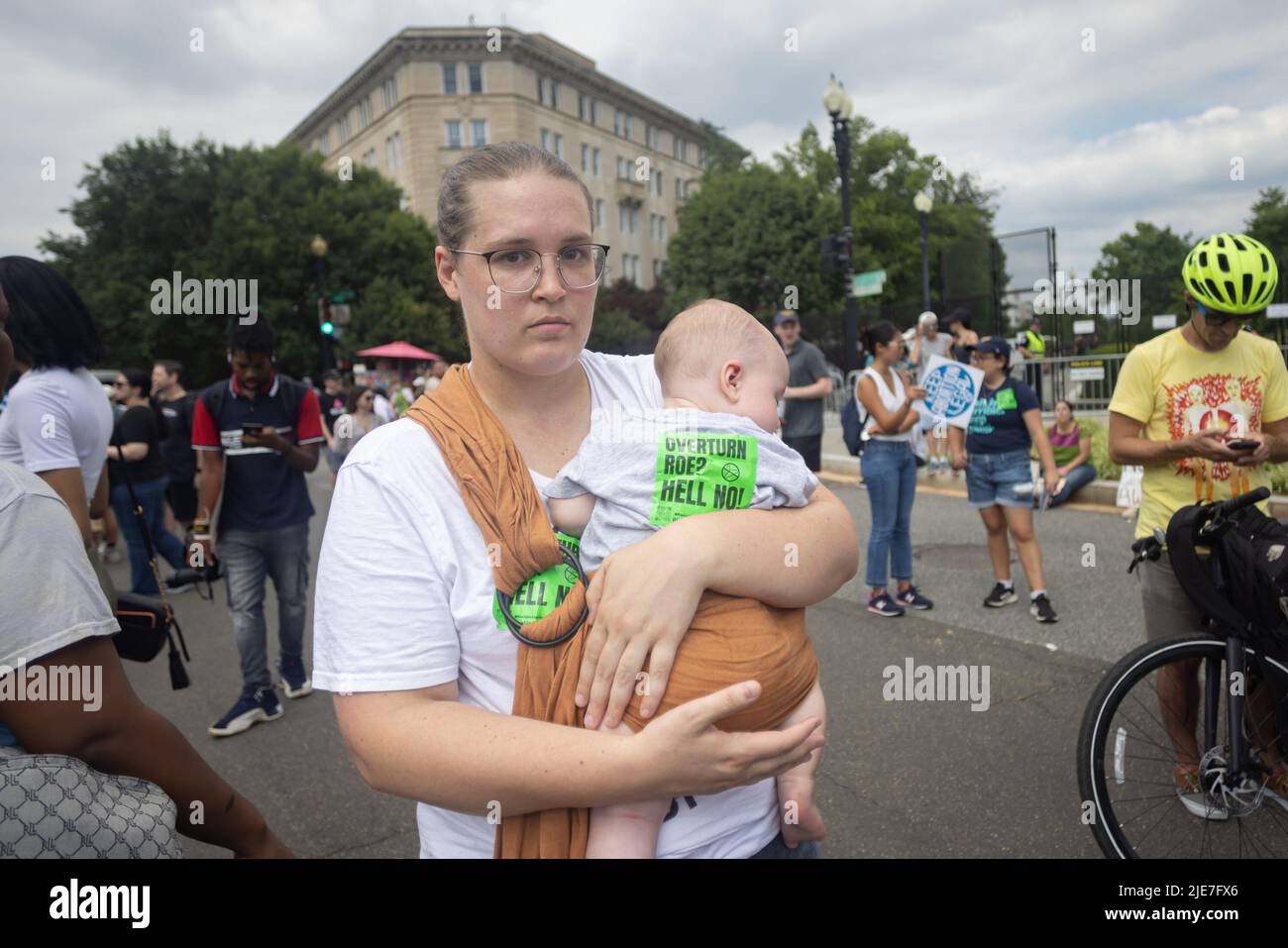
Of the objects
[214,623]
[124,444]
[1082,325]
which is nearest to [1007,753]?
[214,623]

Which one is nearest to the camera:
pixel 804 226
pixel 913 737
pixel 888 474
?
pixel 913 737

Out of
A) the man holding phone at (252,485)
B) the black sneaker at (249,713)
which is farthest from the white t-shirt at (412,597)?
the black sneaker at (249,713)

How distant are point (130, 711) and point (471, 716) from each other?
99cm

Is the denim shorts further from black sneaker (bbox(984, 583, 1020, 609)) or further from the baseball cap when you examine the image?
the baseball cap

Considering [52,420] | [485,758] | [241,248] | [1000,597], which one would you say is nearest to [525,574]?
[485,758]

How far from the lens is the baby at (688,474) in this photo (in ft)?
4.58

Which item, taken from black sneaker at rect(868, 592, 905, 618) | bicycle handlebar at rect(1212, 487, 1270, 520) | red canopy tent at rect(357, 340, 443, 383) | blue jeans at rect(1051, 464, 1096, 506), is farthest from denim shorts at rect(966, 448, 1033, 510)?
red canopy tent at rect(357, 340, 443, 383)

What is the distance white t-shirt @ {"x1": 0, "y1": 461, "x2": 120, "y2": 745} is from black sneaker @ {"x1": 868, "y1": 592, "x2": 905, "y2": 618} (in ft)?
18.2

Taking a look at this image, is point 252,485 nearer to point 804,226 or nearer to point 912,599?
point 912,599

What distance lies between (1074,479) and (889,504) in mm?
4745

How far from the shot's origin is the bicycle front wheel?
2867 mm

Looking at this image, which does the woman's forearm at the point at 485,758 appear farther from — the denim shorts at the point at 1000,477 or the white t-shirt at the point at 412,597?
the denim shorts at the point at 1000,477

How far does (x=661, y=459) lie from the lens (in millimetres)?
1440

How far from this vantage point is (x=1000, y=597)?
251 inches
